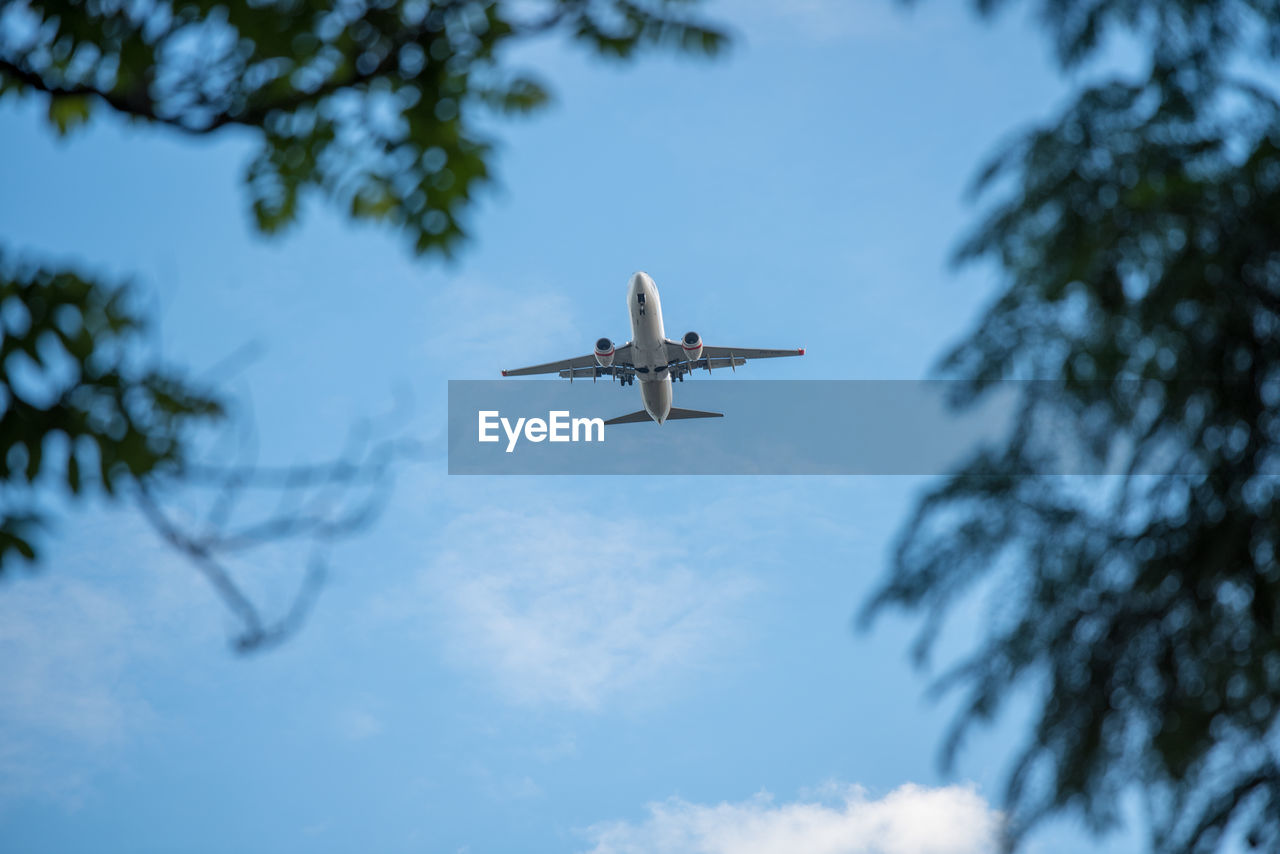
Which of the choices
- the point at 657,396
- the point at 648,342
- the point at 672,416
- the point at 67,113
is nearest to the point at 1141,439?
the point at 67,113

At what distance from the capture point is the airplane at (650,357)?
3956 cm

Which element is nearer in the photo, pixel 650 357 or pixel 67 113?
pixel 67 113

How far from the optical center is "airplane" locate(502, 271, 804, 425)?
39.6m

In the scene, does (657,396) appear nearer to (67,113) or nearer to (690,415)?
(690,415)

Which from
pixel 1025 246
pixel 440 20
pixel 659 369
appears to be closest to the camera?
pixel 440 20

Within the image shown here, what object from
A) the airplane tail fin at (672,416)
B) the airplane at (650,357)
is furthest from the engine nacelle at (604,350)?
the airplane tail fin at (672,416)

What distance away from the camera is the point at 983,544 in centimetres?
512

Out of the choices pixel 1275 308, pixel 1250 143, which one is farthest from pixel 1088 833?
pixel 1250 143

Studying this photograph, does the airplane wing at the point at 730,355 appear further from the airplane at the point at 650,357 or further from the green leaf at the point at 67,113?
the green leaf at the point at 67,113

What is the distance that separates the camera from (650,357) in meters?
41.3

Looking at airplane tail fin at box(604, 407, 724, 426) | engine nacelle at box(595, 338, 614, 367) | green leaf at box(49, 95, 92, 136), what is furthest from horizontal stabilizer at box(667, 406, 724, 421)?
green leaf at box(49, 95, 92, 136)

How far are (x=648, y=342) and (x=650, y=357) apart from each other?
0.99 m

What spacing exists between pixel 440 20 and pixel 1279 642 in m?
4.36

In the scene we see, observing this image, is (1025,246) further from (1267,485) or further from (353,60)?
(353,60)
